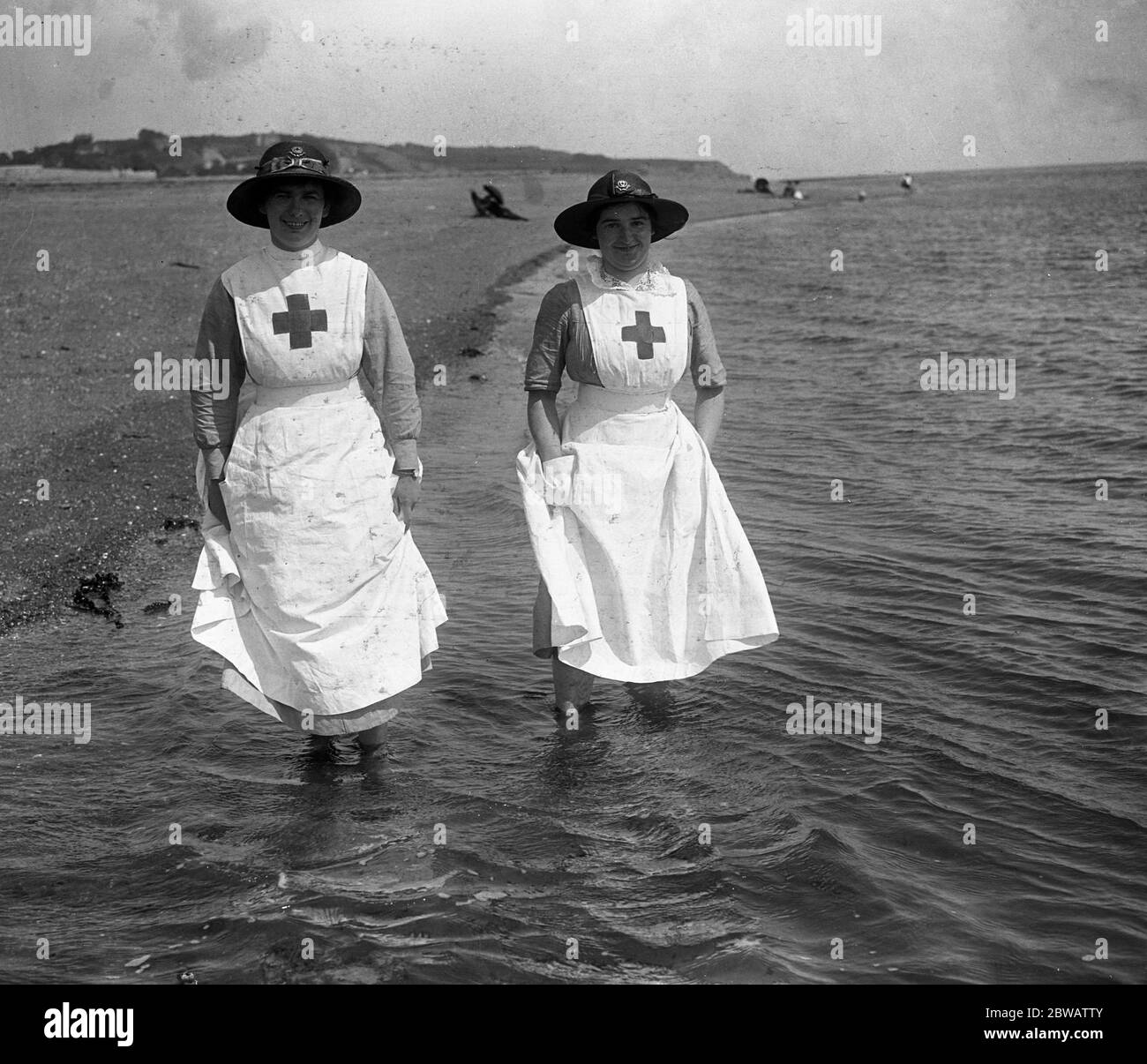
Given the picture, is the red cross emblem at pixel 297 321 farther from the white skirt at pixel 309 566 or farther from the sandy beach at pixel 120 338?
the sandy beach at pixel 120 338

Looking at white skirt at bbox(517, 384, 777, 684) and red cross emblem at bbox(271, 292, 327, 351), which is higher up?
red cross emblem at bbox(271, 292, 327, 351)

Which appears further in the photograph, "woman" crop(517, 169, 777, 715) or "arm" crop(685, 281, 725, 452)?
"arm" crop(685, 281, 725, 452)

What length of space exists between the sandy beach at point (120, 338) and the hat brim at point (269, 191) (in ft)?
10.5

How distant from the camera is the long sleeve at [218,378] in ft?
17.1

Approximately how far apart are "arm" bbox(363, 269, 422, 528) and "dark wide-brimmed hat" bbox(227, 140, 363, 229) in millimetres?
339

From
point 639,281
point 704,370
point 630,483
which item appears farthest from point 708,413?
point 639,281

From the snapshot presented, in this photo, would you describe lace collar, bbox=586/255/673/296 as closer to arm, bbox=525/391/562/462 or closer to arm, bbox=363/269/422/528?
arm, bbox=525/391/562/462

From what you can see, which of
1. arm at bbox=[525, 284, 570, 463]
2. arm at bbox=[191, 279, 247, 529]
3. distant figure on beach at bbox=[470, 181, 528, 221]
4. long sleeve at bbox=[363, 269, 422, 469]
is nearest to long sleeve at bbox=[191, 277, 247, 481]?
arm at bbox=[191, 279, 247, 529]

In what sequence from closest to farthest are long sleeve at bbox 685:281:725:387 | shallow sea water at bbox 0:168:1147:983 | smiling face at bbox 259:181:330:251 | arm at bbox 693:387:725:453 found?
1. shallow sea water at bbox 0:168:1147:983
2. smiling face at bbox 259:181:330:251
3. long sleeve at bbox 685:281:725:387
4. arm at bbox 693:387:725:453

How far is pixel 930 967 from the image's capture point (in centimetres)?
434

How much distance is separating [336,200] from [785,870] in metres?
3.08

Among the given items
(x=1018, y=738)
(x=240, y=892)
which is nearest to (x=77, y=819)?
(x=240, y=892)

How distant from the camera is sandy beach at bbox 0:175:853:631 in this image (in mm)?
8750

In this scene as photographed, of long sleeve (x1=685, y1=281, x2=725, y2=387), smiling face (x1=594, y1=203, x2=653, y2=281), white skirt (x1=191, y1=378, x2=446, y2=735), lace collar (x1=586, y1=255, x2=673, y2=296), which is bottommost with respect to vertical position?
white skirt (x1=191, y1=378, x2=446, y2=735)
